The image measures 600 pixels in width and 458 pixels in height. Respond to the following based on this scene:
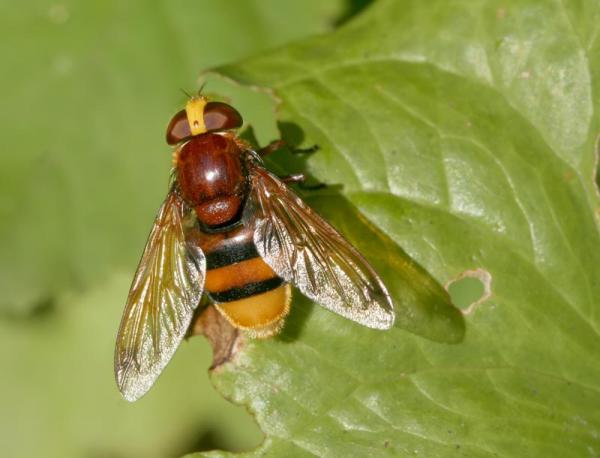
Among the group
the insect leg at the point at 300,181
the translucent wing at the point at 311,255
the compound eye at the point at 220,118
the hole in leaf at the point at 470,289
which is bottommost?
the hole in leaf at the point at 470,289

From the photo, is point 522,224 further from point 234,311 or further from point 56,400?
point 56,400

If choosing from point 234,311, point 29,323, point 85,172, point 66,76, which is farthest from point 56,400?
point 234,311

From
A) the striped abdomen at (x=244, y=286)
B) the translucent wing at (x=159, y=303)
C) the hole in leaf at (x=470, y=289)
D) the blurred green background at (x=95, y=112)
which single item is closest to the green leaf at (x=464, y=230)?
the hole in leaf at (x=470, y=289)

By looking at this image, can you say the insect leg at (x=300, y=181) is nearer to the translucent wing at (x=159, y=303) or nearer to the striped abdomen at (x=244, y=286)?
the striped abdomen at (x=244, y=286)

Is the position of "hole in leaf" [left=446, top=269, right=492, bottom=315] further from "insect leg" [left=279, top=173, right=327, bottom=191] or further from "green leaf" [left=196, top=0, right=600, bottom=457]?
"insect leg" [left=279, top=173, right=327, bottom=191]

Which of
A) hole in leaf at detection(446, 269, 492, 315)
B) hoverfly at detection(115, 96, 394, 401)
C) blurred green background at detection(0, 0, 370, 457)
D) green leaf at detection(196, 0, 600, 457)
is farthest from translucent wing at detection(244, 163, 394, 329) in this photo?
blurred green background at detection(0, 0, 370, 457)

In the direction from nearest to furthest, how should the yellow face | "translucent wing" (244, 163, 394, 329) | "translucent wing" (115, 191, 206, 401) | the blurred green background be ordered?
"translucent wing" (244, 163, 394, 329) → "translucent wing" (115, 191, 206, 401) → the yellow face → the blurred green background
